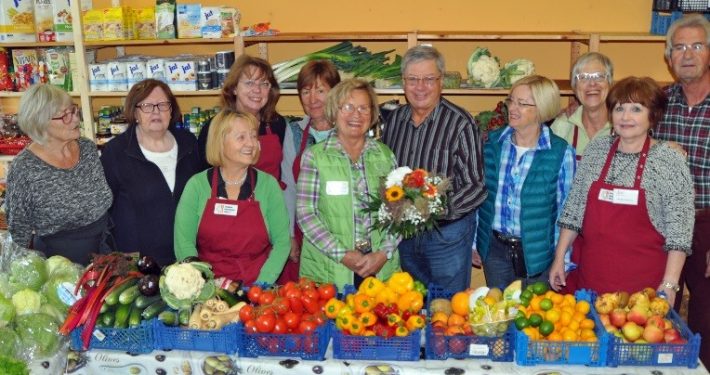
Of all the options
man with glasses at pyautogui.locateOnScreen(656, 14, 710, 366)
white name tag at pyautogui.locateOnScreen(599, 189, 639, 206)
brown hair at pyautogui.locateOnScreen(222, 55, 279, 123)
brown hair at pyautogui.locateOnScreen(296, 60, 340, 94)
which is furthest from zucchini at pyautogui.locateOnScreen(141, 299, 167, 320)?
man with glasses at pyautogui.locateOnScreen(656, 14, 710, 366)

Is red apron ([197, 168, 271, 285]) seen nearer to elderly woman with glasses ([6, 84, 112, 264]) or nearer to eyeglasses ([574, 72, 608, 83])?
elderly woman with glasses ([6, 84, 112, 264])

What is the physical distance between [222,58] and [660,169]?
292cm

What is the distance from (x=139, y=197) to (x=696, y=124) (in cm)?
272

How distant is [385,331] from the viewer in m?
2.32

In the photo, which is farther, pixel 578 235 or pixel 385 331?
pixel 578 235

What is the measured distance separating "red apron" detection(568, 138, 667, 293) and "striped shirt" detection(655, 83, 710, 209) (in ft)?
1.65

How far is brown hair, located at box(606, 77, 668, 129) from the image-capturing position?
→ 271 centimetres

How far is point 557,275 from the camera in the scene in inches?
122

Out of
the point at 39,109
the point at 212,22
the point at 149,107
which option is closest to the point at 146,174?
the point at 149,107

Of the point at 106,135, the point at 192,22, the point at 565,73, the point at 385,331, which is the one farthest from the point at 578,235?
the point at 106,135

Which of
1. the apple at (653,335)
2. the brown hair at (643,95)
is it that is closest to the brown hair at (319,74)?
the brown hair at (643,95)

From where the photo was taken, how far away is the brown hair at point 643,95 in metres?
2.71

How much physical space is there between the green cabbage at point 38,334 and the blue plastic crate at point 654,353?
2066mm

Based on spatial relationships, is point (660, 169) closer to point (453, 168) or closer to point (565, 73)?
point (453, 168)
